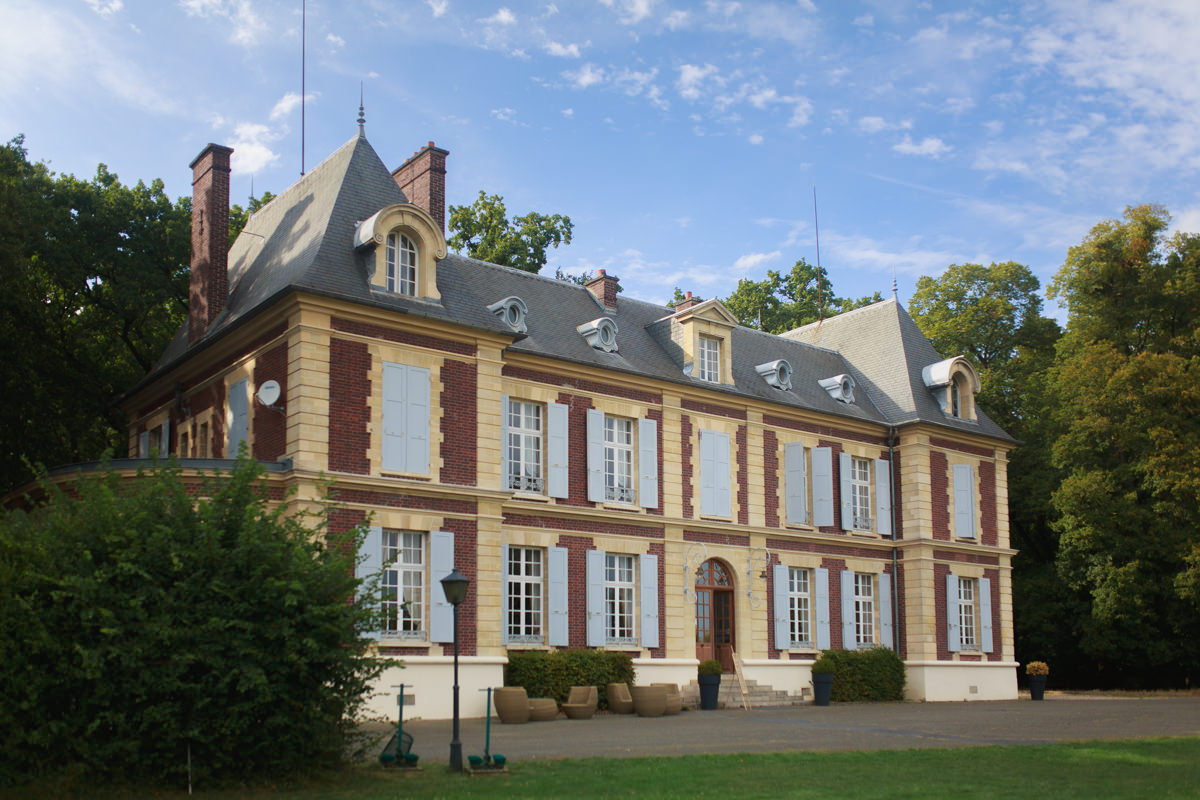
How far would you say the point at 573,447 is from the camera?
23016mm

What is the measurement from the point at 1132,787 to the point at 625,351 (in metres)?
15.4

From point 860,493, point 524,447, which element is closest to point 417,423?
point 524,447

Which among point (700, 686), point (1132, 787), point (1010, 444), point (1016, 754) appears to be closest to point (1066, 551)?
point (1010, 444)

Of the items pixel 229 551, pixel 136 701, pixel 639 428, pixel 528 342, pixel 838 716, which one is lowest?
pixel 838 716

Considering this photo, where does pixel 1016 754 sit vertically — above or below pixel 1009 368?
below

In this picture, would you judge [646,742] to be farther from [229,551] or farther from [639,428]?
[639,428]

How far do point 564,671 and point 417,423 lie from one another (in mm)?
5225

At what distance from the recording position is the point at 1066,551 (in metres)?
35.0

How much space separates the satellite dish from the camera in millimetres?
19016

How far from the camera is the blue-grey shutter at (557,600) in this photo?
857 inches

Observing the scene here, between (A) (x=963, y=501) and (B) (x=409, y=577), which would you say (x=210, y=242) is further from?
(A) (x=963, y=501)

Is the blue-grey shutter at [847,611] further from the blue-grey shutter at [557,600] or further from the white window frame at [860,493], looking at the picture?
the blue-grey shutter at [557,600]

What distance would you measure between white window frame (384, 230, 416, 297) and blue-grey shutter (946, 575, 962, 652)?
51.7ft

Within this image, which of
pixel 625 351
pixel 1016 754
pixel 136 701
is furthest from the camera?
pixel 625 351
